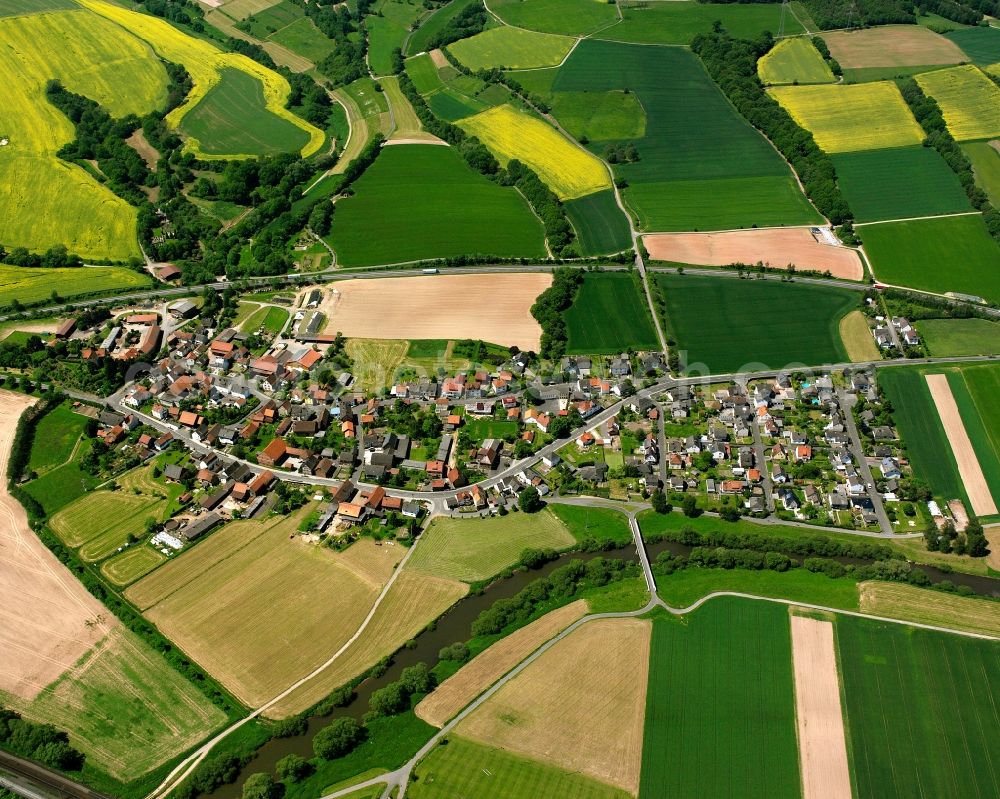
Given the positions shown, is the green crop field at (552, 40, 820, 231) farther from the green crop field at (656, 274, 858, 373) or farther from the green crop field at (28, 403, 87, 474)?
the green crop field at (28, 403, 87, 474)

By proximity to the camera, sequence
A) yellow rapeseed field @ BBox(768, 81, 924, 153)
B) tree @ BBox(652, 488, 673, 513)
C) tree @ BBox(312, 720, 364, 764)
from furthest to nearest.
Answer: yellow rapeseed field @ BBox(768, 81, 924, 153) → tree @ BBox(652, 488, 673, 513) → tree @ BBox(312, 720, 364, 764)

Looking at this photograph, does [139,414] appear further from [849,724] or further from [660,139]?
[660,139]

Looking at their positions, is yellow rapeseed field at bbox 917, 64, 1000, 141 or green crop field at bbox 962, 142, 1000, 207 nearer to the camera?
green crop field at bbox 962, 142, 1000, 207

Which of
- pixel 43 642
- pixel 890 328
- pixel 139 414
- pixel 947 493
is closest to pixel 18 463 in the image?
pixel 139 414

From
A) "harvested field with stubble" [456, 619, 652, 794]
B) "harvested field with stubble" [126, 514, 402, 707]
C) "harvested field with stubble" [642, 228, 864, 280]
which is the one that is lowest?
"harvested field with stubble" [126, 514, 402, 707]

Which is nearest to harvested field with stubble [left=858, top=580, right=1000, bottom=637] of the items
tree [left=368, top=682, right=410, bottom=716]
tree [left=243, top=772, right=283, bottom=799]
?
tree [left=368, top=682, right=410, bottom=716]

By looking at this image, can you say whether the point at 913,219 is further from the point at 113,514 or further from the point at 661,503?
the point at 113,514

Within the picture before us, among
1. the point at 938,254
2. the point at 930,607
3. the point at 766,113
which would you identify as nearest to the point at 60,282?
the point at 930,607
